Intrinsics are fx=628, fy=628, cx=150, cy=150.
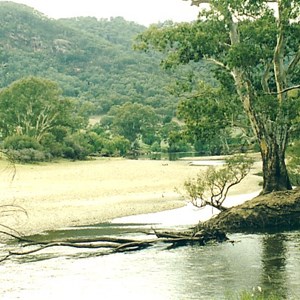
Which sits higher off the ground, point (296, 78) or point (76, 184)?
point (296, 78)

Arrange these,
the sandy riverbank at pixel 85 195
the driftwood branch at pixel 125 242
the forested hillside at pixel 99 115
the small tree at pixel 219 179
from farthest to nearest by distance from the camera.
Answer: the forested hillside at pixel 99 115 → the sandy riverbank at pixel 85 195 → the small tree at pixel 219 179 → the driftwood branch at pixel 125 242

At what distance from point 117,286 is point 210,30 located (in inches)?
619

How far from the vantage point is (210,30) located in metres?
28.5

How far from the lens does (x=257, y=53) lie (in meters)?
27.2

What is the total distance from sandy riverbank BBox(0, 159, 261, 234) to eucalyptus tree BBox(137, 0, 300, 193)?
673 centimetres

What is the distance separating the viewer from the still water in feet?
49.6

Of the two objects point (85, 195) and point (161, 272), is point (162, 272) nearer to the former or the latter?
point (161, 272)

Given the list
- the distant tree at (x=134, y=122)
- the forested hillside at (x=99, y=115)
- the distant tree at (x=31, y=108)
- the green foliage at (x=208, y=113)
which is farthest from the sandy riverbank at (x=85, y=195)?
the distant tree at (x=134, y=122)

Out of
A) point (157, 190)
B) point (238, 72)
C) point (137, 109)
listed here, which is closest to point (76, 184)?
point (157, 190)

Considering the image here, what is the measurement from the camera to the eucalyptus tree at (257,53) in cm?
2648

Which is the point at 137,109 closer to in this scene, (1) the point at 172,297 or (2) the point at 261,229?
(2) the point at 261,229

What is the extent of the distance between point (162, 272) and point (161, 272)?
0.09 feet

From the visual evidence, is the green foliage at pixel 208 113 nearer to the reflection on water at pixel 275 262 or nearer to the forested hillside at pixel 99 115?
the forested hillside at pixel 99 115

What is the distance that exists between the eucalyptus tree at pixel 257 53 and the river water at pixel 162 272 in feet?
20.1
